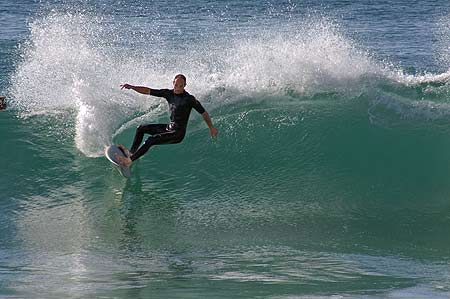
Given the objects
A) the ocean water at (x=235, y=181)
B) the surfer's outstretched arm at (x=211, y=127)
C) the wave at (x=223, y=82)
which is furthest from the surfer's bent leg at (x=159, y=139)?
the wave at (x=223, y=82)

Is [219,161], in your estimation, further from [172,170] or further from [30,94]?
[30,94]

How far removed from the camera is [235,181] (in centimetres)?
1236

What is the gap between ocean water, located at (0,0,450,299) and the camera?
8984 mm

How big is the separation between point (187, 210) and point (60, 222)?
5.16 ft

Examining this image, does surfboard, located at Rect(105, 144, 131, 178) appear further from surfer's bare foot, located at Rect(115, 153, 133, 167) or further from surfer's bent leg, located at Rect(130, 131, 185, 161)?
surfer's bent leg, located at Rect(130, 131, 185, 161)

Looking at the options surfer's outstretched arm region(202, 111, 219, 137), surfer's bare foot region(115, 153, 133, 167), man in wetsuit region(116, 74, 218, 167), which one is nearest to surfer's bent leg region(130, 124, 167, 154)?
man in wetsuit region(116, 74, 218, 167)

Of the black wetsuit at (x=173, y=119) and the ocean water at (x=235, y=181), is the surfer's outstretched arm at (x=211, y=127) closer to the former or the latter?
the black wetsuit at (x=173, y=119)

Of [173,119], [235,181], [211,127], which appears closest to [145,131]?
[173,119]

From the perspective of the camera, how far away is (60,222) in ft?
36.1

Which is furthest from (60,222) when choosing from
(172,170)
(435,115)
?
(435,115)

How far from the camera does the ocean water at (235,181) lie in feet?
29.5

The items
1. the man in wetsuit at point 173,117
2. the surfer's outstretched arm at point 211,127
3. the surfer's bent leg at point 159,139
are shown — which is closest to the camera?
the surfer's outstretched arm at point 211,127

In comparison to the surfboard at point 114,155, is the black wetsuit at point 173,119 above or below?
above

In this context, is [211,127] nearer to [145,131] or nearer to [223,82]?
[145,131]
